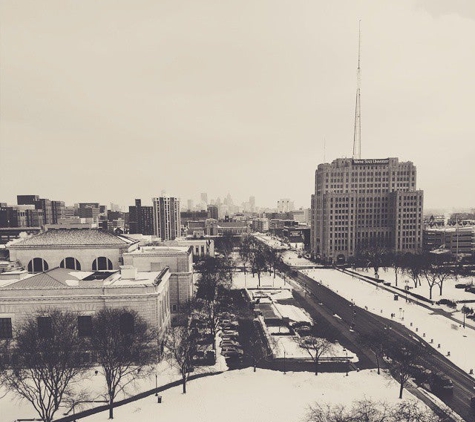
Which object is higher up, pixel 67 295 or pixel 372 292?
pixel 67 295

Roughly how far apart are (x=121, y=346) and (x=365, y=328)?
41714mm

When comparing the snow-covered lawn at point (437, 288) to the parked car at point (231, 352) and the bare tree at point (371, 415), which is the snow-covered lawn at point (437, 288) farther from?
the bare tree at point (371, 415)

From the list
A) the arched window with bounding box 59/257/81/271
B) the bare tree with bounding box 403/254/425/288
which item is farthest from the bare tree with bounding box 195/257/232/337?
the bare tree with bounding box 403/254/425/288

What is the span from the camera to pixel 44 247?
67875 millimetres

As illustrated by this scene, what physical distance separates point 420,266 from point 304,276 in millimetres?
32712

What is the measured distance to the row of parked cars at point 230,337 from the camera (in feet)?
166

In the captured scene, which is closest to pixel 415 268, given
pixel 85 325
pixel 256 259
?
pixel 256 259

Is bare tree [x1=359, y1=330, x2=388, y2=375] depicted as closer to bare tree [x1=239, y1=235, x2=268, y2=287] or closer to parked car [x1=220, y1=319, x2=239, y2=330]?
parked car [x1=220, y1=319, x2=239, y2=330]

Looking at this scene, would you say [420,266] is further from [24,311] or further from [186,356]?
[24,311]

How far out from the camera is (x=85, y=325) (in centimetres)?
4869

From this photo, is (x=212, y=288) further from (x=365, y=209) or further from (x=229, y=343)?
(x=365, y=209)

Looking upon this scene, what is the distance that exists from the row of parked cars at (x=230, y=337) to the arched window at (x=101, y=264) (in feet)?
80.5

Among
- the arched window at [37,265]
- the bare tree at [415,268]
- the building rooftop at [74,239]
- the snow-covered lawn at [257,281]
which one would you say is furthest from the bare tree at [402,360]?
the arched window at [37,265]

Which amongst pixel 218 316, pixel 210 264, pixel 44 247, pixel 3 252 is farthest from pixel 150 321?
pixel 210 264
